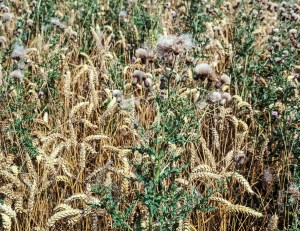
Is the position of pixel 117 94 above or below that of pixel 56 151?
above

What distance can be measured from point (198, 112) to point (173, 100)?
1048 mm

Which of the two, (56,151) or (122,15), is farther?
(122,15)

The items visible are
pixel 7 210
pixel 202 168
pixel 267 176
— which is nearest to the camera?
pixel 7 210

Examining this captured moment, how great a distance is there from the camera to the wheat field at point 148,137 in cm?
217

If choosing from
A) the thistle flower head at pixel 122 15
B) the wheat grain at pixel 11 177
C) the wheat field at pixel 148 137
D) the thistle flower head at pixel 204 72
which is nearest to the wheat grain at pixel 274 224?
the wheat field at pixel 148 137

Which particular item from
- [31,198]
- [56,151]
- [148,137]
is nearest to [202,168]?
[148,137]

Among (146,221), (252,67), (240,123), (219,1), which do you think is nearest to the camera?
(146,221)

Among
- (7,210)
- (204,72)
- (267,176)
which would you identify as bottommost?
(267,176)

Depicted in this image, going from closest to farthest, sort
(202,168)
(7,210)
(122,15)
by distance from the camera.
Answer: (7,210)
(202,168)
(122,15)

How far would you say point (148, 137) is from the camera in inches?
89.0

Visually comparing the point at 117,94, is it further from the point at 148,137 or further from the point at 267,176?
the point at 267,176

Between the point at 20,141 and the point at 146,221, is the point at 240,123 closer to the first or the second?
the point at 146,221

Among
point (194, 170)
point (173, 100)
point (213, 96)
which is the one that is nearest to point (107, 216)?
point (194, 170)

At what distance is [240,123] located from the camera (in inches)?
124
